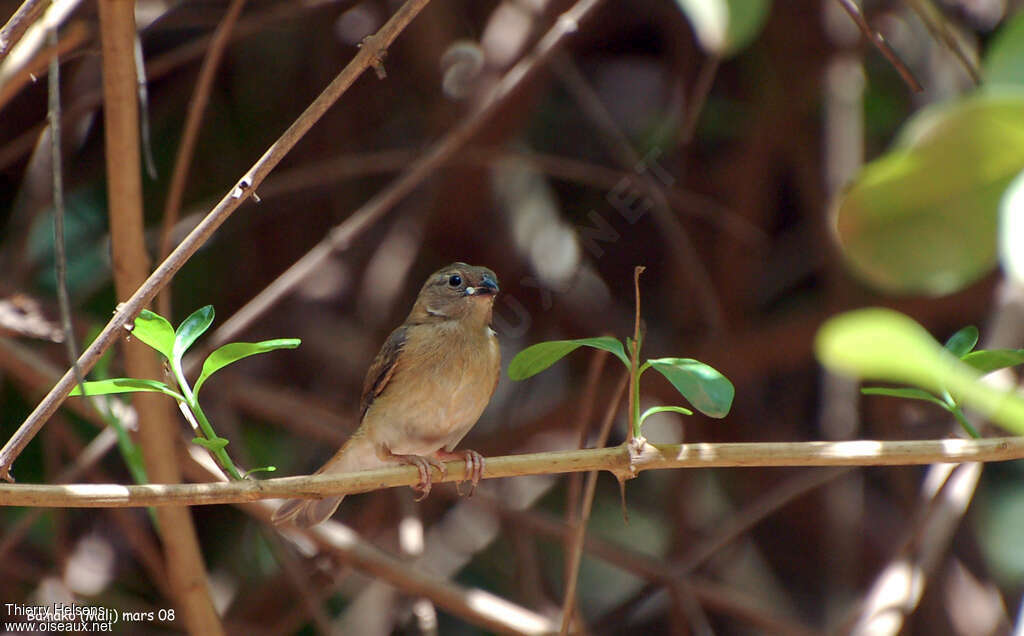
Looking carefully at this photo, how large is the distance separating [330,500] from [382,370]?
1.62 ft

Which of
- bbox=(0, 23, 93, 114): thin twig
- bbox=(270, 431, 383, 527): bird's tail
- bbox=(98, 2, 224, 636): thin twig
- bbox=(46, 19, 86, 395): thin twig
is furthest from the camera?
bbox=(270, 431, 383, 527): bird's tail

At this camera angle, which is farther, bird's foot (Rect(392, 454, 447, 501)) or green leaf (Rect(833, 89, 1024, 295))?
bird's foot (Rect(392, 454, 447, 501))

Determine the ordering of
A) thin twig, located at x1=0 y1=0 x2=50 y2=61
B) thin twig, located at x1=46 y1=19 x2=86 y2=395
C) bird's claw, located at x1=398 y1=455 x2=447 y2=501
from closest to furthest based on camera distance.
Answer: thin twig, located at x1=46 y1=19 x2=86 y2=395 → thin twig, located at x1=0 y1=0 x2=50 y2=61 → bird's claw, located at x1=398 y1=455 x2=447 y2=501

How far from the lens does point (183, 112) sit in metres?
5.00

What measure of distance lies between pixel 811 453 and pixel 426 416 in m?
1.95

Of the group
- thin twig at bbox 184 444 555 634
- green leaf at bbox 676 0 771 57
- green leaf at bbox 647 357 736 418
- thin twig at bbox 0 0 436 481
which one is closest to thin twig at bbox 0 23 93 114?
thin twig at bbox 184 444 555 634

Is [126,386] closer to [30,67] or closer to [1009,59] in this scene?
[30,67]

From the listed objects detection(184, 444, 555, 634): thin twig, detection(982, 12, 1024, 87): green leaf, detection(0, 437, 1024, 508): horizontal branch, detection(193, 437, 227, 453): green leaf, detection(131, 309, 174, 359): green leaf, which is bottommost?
detection(0, 437, 1024, 508): horizontal branch

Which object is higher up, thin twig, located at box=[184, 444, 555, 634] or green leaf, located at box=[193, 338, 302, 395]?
thin twig, located at box=[184, 444, 555, 634]

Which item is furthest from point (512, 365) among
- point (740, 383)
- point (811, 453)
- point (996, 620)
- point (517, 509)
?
point (996, 620)

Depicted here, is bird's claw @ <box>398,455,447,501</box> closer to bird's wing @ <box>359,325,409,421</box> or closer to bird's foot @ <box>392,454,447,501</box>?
bird's foot @ <box>392,454,447,501</box>

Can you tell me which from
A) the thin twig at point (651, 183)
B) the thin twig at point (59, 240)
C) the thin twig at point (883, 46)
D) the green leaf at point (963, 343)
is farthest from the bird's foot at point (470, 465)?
the thin twig at point (883, 46)

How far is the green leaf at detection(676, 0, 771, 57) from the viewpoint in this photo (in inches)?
75.2

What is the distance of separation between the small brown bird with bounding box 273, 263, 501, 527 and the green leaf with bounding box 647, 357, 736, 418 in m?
1.69
